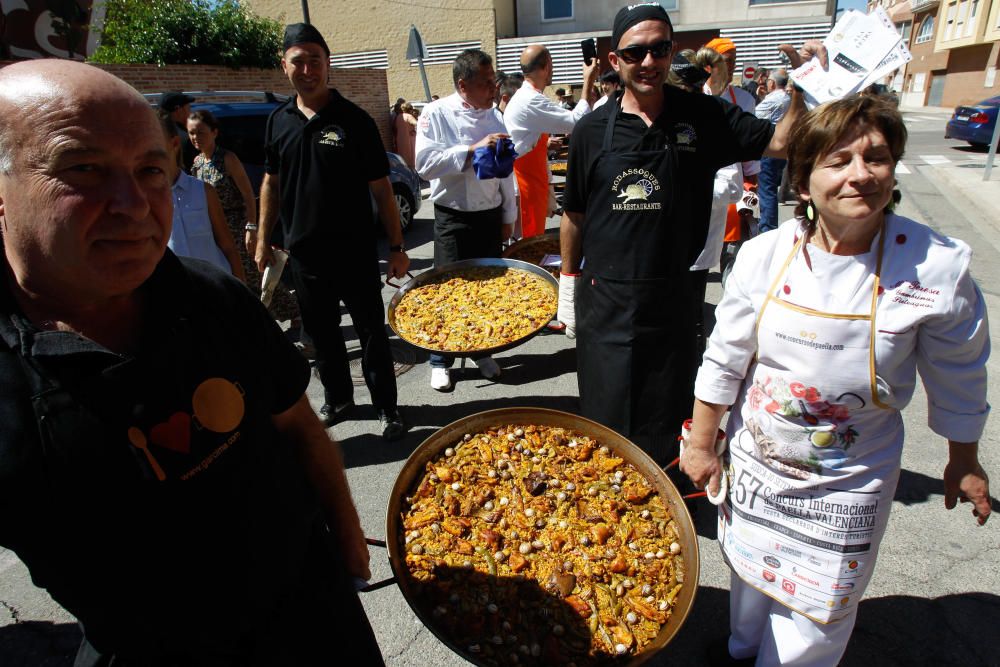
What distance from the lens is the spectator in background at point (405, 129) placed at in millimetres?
14234

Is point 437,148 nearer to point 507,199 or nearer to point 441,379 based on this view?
point 507,199

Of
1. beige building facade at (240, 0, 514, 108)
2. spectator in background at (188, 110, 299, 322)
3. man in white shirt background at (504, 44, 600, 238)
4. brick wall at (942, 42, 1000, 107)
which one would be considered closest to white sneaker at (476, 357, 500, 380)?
man in white shirt background at (504, 44, 600, 238)

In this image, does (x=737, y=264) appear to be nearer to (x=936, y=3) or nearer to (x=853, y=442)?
(x=853, y=442)

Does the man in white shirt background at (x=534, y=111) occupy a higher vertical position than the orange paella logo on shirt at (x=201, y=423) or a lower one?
higher

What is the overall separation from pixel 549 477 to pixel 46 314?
Result: 5.80 ft

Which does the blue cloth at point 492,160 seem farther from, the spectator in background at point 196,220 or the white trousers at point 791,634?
the white trousers at point 791,634

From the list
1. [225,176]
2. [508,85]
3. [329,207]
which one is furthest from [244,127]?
[329,207]

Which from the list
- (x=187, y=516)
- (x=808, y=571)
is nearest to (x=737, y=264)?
(x=808, y=571)

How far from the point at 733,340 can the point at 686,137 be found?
1212 millimetres

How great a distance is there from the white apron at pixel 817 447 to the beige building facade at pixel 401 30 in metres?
26.0

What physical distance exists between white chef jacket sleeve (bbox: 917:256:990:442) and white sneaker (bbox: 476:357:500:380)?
3.48 meters

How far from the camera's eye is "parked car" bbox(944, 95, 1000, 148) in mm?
14992

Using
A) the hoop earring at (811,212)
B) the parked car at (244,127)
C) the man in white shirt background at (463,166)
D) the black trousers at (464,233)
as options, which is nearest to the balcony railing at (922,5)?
the parked car at (244,127)

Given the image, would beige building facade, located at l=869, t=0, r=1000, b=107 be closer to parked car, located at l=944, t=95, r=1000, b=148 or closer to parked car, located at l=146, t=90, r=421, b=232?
parked car, located at l=944, t=95, r=1000, b=148
